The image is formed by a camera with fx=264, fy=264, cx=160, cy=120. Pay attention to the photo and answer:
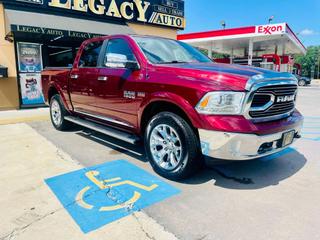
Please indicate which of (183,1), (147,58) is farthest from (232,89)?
(183,1)

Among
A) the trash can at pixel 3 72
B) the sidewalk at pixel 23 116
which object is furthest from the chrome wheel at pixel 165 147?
the trash can at pixel 3 72

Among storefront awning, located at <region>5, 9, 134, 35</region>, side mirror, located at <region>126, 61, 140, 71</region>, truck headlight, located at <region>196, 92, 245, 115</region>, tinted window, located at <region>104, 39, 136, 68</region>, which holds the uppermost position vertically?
storefront awning, located at <region>5, 9, 134, 35</region>

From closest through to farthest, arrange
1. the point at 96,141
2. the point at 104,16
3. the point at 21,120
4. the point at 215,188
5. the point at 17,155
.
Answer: the point at 215,188
the point at 17,155
the point at 96,141
the point at 21,120
the point at 104,16

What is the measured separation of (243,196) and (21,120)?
7030mm

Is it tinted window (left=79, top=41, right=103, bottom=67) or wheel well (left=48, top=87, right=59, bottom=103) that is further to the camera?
wheel well (left=48, top=87, right=59, bottom=103)

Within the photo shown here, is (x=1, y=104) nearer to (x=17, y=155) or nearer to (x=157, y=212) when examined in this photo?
(x=17, y=155)

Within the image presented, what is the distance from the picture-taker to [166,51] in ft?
14.1

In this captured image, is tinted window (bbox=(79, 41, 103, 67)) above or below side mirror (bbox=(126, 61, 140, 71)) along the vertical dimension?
above

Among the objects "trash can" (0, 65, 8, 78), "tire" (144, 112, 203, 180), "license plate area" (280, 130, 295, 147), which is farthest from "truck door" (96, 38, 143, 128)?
"trash can" (0, 65, 8, 78)

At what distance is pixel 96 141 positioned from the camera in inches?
217

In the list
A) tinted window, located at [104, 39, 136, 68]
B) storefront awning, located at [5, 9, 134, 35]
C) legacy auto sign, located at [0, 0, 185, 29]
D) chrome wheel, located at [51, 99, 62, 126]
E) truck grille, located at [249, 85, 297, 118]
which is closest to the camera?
truck grille, located at [249, 85, 297, 118]

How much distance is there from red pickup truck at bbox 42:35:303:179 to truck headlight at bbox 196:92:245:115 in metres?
0.01

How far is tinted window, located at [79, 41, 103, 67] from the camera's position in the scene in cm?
502

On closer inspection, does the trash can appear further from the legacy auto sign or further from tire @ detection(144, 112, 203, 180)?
tire @ detection(144, 112, 203, 180)
